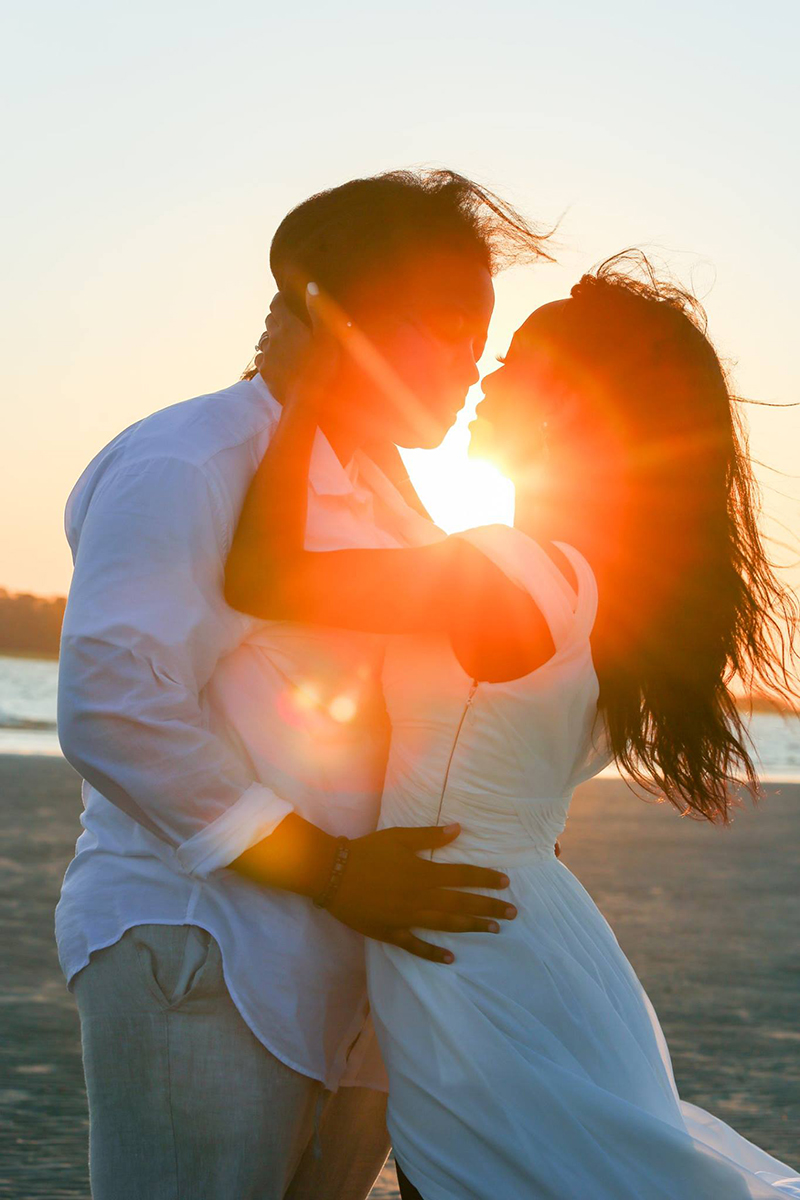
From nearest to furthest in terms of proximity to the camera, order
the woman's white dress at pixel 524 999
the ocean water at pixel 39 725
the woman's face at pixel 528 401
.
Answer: the woman's white dress at pixel 524 999 → the woman's face at pixel 528 401 → the ocean water at pixel 39 725

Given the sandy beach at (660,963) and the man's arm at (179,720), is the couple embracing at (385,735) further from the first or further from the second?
the sandy beach at (660,963)

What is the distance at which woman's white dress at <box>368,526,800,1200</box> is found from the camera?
1910 millimetres

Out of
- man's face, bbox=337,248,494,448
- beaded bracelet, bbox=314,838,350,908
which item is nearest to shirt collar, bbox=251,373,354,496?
man's face, bbox=337,248,494,448

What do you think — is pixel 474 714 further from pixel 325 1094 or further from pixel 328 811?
pixel 325 1094

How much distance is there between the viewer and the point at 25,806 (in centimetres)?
1323

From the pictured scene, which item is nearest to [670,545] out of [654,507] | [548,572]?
[654,507]

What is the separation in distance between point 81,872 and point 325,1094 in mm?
602

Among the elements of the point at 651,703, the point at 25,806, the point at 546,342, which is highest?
the point at 546,342

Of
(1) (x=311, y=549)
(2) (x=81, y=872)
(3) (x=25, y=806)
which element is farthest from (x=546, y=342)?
(3) (x=25, y=806)

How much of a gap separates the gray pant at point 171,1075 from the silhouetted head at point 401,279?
3.50 feet

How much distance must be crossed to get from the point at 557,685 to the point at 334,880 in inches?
19.7

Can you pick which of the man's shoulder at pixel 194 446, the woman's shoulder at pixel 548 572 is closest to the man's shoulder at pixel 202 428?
the man's shoulder at pixel 194 446

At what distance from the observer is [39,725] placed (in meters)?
27.0

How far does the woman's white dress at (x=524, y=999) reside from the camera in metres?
1.91
